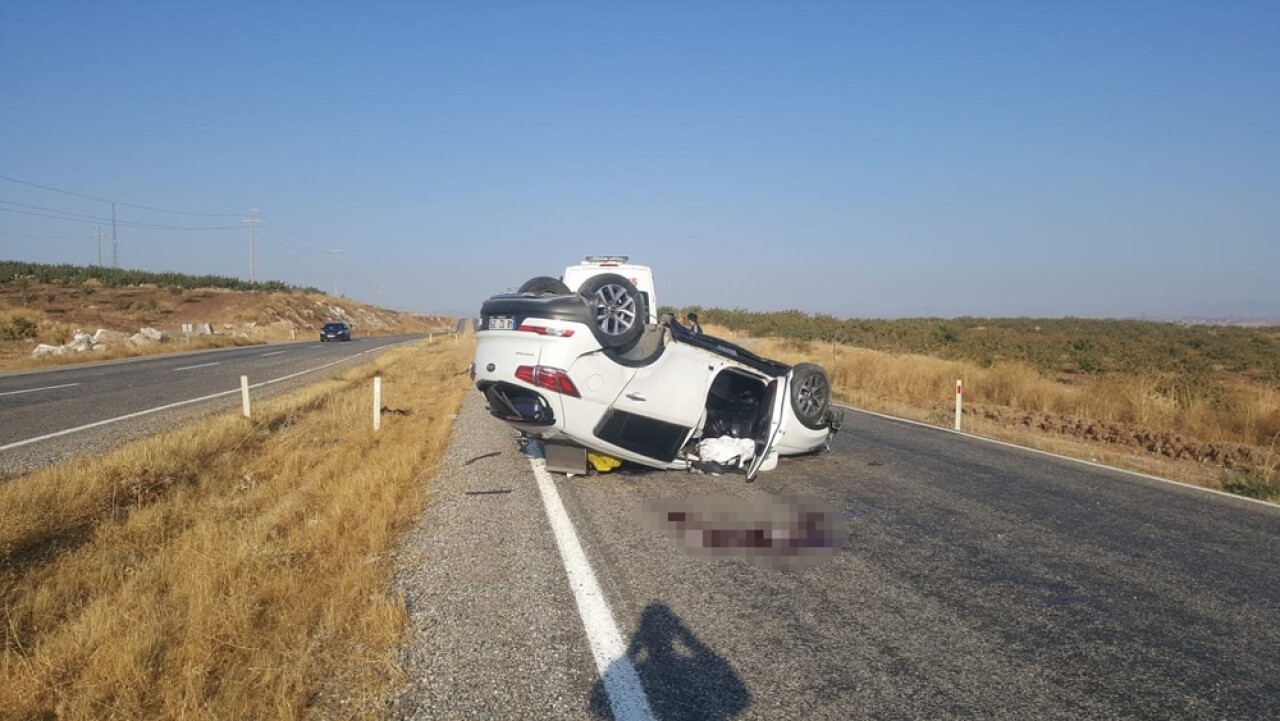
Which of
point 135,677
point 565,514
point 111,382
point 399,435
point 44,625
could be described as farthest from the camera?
point 111,382

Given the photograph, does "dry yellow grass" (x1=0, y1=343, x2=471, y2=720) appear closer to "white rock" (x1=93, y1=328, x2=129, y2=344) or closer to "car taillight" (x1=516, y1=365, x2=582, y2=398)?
"car taillight" (x1=516, y1=365, x2=582, y2=398)

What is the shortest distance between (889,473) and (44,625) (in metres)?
7.76

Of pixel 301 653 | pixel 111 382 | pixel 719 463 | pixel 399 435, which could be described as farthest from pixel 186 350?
pixel 301 653

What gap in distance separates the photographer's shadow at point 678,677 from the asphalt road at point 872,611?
0.01 m

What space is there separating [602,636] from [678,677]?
22.9 inches

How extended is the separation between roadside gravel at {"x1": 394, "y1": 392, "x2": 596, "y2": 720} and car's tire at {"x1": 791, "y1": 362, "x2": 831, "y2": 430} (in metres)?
3.23

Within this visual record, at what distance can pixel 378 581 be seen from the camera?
4969 mm

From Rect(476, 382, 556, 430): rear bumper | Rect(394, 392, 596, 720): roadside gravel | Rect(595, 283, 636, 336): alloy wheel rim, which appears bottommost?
Rect(394, 392, 596, 720): roadside gravel

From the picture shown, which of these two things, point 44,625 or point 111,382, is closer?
point 44,625

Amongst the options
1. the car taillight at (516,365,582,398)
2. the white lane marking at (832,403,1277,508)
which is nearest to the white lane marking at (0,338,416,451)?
the car taillight at (516,365,582,398)

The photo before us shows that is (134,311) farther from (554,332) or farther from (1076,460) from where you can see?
(1076,460)

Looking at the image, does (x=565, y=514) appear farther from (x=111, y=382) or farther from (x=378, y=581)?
(x=111, y=382)

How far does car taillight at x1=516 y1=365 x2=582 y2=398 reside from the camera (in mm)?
6957

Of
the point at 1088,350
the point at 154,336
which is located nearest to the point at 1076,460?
the point at 1088,350
